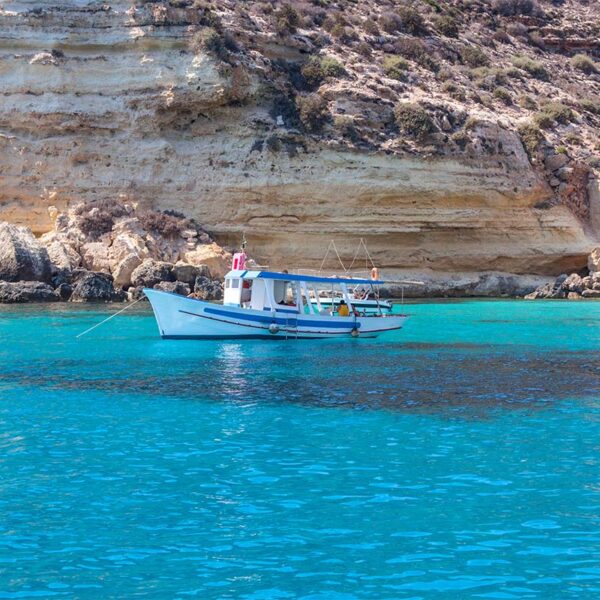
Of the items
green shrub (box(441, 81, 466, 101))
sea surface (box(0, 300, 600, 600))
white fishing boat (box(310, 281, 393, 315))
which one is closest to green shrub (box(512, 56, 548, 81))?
green shrub (box(441, 81, 466, 101))

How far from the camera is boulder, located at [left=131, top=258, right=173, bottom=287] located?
4134cm

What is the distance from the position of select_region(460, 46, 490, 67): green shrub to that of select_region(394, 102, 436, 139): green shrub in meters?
14.7

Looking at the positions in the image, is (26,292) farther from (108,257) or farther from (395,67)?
(395,67)

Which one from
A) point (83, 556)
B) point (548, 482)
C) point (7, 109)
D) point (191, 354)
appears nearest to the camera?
point (83, 556)

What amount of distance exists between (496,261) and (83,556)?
43964mm

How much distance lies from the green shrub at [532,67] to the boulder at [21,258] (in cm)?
3791

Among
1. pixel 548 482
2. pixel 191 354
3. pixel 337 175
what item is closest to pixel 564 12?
pixel 337 175

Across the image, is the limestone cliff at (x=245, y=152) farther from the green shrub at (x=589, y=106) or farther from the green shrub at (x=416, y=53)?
the green shrub at (x=589, y=106)

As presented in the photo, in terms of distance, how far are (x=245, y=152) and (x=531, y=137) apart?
16.6 metres

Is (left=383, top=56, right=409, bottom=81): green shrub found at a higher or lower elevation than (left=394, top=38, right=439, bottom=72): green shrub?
lower

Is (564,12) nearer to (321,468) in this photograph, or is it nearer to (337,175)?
(337,175)

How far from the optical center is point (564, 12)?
79.2 meters

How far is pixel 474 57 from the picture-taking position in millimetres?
62875

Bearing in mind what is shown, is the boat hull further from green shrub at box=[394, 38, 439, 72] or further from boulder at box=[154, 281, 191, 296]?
green shrub at box=[394, 38, 439, 72]
